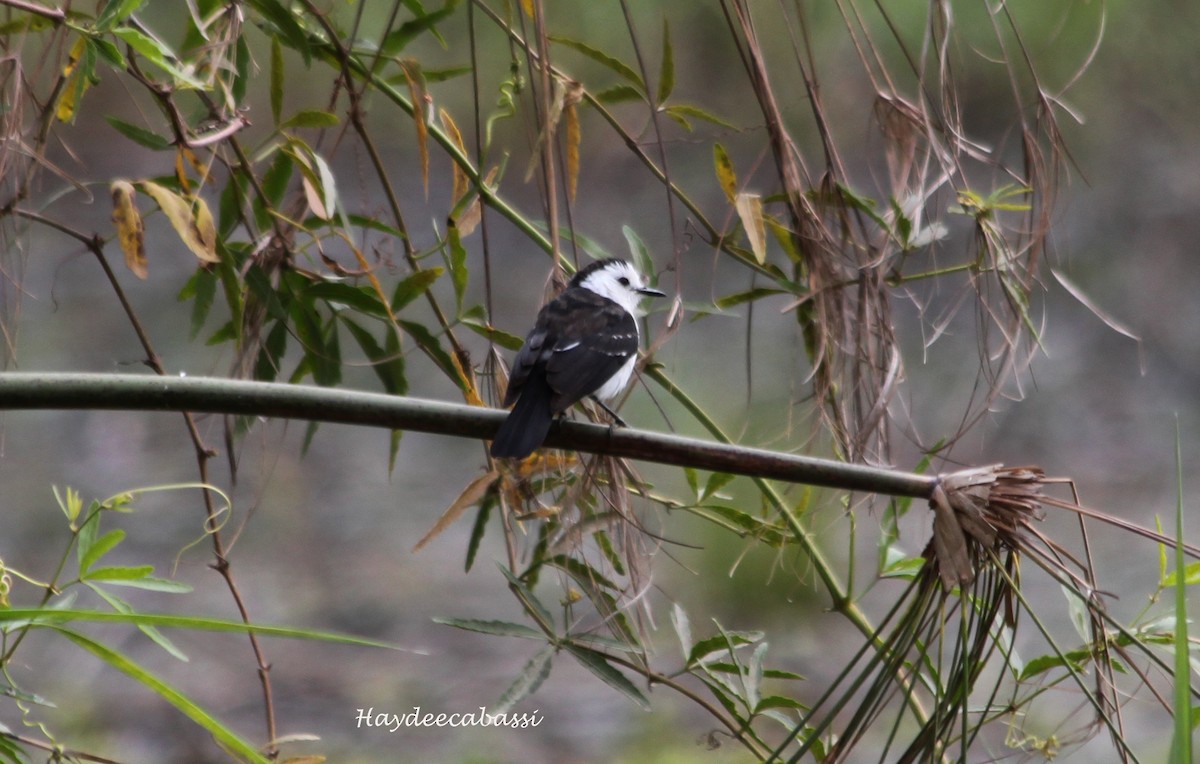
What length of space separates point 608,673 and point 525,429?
1.31ft

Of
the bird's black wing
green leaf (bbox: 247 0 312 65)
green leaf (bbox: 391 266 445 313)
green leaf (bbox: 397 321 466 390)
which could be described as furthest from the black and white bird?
green leaf (bbox: 247 0 312 65)

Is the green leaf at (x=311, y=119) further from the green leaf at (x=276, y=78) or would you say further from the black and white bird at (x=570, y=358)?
the black and white bird at (x=570, y=358)

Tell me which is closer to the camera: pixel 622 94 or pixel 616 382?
pixel 622 94

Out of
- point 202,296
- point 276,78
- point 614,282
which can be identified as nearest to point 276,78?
point 276,78

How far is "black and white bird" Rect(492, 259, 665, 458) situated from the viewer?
192cm

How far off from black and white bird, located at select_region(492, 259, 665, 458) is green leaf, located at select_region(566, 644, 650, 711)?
0.32m

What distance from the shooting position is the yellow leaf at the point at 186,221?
5.03 feet

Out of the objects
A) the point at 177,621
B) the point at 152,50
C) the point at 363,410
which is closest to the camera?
the point at 177,621

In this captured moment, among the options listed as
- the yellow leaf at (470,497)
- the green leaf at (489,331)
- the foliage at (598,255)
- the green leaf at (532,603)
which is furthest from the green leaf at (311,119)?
the green leaf at (532,603)

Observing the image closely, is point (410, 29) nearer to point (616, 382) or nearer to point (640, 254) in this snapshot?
point (640, 254)

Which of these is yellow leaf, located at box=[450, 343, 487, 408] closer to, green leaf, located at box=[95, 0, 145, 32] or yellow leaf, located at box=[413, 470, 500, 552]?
yellow leaf, located at box=[413, 470, 500, 552]

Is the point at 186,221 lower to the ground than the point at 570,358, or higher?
higher

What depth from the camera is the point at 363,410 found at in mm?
1344

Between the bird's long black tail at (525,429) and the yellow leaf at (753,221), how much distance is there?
1.39ft
